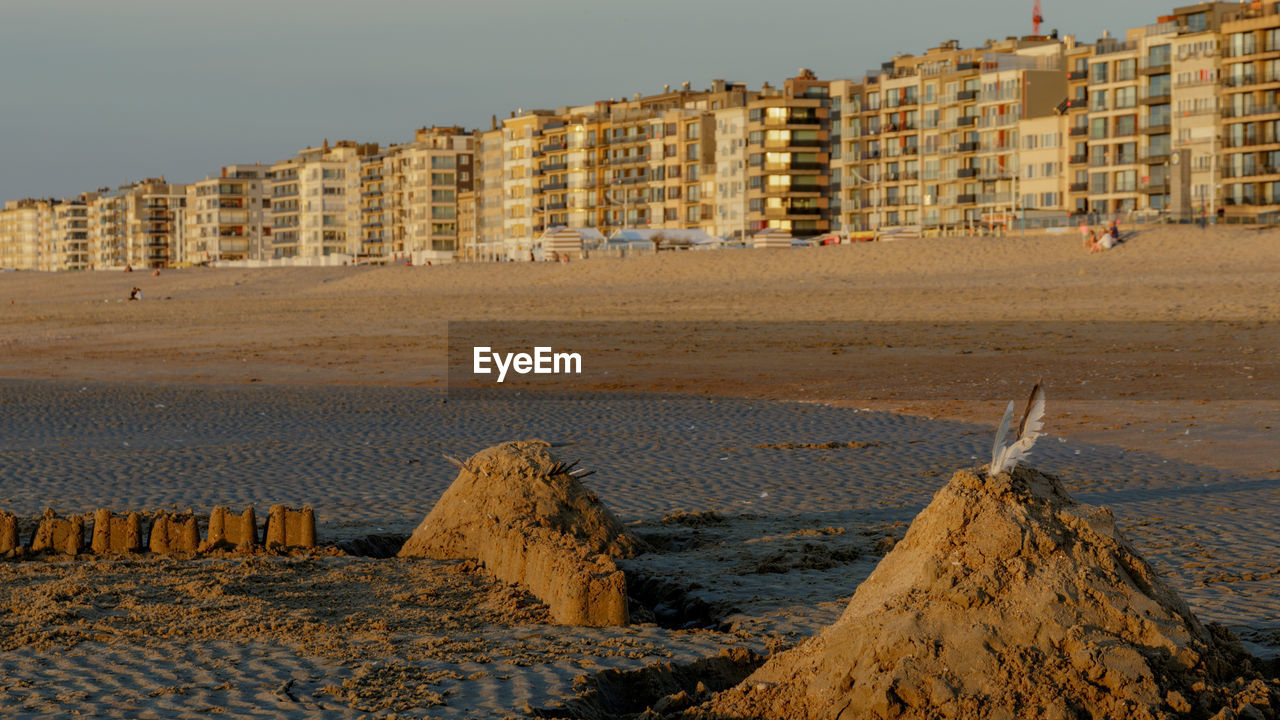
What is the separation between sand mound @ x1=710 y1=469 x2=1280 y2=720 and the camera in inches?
203

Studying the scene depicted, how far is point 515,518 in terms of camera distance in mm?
9211

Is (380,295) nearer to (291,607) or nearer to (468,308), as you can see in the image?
(468,308)

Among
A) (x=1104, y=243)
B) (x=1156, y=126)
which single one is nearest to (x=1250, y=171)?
(x=1156, y=126)

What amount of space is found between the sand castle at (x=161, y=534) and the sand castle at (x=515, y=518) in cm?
80

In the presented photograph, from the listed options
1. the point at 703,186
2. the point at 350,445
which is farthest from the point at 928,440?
the point at 703,186

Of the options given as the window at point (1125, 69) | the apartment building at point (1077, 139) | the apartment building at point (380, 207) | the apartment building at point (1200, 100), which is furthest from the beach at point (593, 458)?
the apartment building at point (380, 207)

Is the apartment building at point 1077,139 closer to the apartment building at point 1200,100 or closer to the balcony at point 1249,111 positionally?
the apartment building at point 1200,100

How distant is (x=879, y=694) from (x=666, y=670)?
1450mm

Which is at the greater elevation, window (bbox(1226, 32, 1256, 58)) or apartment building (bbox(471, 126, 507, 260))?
window (bbox(1226, 32, 1256, 58))

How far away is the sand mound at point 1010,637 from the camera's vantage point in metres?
5.16

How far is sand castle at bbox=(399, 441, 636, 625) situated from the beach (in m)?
0.23

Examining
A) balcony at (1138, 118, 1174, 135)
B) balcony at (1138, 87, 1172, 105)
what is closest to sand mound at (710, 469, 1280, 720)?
balcony at (1138, 118, 1174, 135)

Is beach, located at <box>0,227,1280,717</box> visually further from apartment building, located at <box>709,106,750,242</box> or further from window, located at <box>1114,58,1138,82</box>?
apartment building, located at <box>709,106,750,242</box>

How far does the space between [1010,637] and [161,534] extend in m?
6.04
